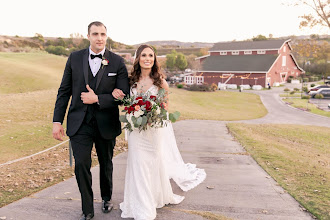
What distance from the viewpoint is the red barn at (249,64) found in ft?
176

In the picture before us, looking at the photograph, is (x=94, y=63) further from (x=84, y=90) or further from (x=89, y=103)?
(x=89, y=103)

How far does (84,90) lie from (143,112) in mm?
842

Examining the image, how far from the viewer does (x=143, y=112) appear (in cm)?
412

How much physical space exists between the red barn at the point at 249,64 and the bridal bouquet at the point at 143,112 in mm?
50359

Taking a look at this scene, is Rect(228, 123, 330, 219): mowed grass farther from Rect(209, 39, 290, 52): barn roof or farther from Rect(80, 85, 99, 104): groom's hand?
Rect(209, 39, 290, 52): barn roof

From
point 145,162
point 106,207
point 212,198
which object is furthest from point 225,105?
point 106,207

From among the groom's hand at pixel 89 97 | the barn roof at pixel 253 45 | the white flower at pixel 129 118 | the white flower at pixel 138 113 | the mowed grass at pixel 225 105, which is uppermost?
the barn roof at pixel 253 45

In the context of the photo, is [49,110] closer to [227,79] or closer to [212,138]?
[212,138]

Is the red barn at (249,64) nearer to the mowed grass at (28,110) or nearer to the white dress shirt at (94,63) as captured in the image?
the mowed grass at (28,110)

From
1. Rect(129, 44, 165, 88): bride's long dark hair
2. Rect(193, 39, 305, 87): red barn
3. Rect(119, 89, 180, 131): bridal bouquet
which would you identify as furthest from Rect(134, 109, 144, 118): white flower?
Rect(193, 39, 305, 87): red barn

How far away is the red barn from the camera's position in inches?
2108

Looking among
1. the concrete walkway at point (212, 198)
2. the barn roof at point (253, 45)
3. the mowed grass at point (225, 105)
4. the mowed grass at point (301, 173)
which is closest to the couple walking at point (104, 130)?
the concrete walkway at point (212, 198)

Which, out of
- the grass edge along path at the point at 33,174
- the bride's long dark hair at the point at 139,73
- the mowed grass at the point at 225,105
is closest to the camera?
the bride's long dark hair at the point at 139,73

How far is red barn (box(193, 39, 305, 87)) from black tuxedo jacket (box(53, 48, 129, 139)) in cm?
5061
